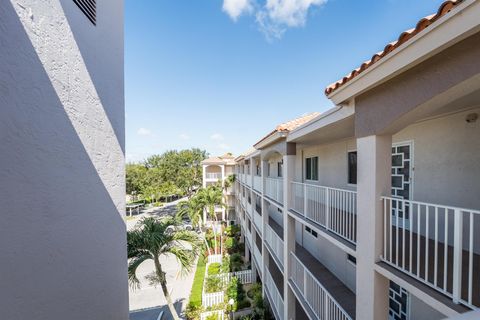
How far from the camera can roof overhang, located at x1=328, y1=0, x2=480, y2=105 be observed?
209cm

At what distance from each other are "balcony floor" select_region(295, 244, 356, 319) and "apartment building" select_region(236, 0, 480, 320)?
0.06 m

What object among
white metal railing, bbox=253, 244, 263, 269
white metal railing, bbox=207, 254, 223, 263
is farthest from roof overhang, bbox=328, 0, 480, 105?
white metal railing, bbox=207, 254, 223, 263

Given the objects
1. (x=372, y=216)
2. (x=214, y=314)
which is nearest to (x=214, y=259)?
(x=214, y=314)

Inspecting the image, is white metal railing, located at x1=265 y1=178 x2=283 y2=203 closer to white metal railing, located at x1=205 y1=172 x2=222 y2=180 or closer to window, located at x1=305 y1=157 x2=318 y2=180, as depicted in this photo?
window, located at x1=305 y1=157 x2=318 y2=180

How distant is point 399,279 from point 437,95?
2713 millimetres

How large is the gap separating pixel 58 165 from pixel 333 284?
332 inches

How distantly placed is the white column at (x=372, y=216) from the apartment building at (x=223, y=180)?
2632 centimetres

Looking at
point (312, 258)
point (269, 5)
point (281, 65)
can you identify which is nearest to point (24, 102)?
point (269, 5)

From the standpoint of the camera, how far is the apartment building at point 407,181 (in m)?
2.51

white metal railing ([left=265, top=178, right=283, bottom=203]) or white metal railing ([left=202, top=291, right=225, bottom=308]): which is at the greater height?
white metal railing ([left=265, top=178, right=283, bottom=203])

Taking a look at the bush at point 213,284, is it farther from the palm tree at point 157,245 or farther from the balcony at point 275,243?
the palm tree at point 157,245

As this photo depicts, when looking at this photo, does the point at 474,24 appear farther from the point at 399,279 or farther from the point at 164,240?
the point at 164,240

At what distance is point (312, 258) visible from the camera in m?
9.53

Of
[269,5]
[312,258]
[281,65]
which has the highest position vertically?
[269,5]
